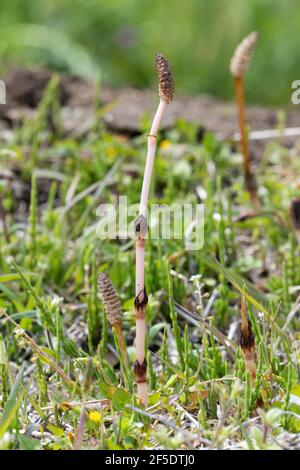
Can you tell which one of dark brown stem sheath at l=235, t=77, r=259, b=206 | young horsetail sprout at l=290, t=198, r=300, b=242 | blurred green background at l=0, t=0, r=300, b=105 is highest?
blurred green background at l=0, t=0, r=300, b=105

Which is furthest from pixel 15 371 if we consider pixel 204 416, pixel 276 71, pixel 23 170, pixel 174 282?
pixel 276 71

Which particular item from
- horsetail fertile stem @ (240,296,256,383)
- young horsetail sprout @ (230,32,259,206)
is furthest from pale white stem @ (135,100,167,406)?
young horsetail sprout @ (230,32,259,206)

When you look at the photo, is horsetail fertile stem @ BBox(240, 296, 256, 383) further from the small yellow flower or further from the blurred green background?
the blurred green background

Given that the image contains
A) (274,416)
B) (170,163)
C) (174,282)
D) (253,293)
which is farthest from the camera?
Result: (170,163)

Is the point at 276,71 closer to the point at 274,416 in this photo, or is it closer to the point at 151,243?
→ the point at 151,243

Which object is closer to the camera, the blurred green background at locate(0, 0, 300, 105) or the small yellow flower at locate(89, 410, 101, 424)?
the small yellow flower at locate(89, 410, 101, 424)

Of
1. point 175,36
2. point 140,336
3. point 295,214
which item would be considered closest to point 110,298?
point 140,336

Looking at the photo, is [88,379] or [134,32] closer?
[88,379]
